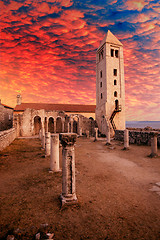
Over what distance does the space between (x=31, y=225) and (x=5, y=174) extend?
4.01 metres

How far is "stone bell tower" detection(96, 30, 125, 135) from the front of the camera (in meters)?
23.9

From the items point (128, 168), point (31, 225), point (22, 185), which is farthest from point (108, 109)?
point (31, 225)

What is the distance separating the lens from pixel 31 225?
3008 mm

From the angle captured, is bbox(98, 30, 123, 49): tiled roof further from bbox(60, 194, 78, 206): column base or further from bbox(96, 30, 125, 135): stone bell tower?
bbox(60, 194, 78, 206): column base

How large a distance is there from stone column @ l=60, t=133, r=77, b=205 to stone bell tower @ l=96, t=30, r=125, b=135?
19.4m

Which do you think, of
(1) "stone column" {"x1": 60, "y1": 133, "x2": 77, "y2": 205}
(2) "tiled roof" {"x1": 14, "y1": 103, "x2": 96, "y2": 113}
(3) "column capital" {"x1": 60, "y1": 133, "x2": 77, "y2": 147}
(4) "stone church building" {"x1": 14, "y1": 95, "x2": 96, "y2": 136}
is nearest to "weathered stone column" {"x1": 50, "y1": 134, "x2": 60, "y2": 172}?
(1) "stone column" {"x1": 60, "y1": 133, "x2": 77, "y2": 205}

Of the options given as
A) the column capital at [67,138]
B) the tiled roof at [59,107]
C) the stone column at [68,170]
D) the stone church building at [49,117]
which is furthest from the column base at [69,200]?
the tiled roof at [59,107]

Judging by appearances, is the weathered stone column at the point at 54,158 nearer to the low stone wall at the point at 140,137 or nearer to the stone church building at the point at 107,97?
the low stone wall at the point at 140,137

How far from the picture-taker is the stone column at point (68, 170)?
12.7 ft

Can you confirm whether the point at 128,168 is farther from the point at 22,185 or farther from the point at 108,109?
the point at 108,109

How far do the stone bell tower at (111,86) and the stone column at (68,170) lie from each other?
1940cm

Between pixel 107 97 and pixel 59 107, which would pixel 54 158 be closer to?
pixel 107 97

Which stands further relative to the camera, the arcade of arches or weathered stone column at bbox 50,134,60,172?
the arcade of arches

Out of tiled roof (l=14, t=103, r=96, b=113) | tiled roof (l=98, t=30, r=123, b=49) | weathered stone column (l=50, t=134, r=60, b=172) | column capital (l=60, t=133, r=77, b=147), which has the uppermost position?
tiled roof (l=98, t=30, r=123, b=49)
